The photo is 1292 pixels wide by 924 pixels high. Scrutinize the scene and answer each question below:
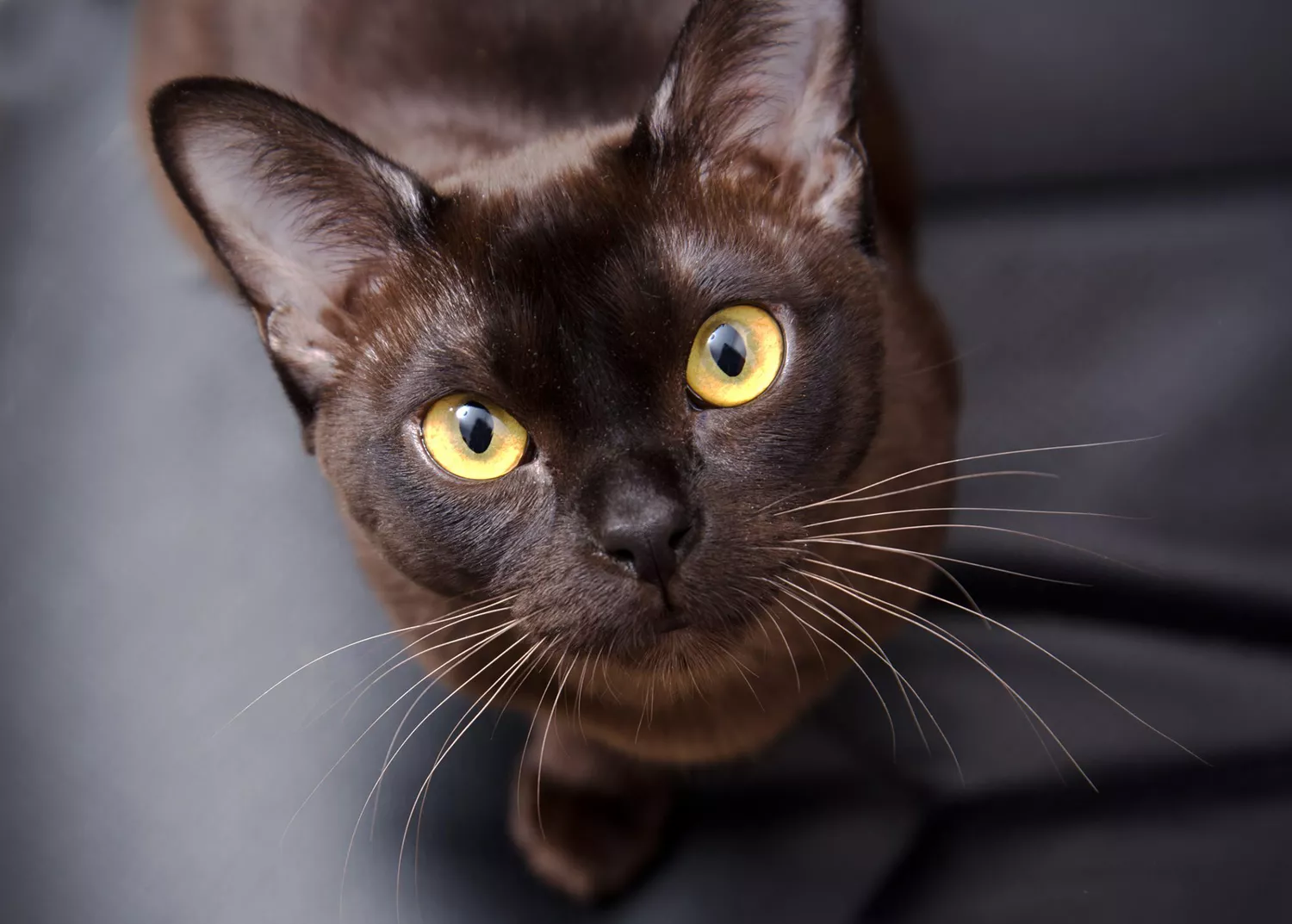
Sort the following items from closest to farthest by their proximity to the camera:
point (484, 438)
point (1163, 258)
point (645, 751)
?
1. point (484, 438)
2. point (645, 751)
3. point (1163, 258)

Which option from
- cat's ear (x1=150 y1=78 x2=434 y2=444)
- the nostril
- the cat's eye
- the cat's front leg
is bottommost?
the cat's front leg

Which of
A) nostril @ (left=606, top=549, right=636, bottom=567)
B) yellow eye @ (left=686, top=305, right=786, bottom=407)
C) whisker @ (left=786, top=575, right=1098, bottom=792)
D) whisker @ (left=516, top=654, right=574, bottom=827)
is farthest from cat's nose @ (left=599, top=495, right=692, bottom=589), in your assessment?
whisker @ (left=786, top=575, right=1098, bottom=792)

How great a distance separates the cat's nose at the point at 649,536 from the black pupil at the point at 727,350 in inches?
5.0

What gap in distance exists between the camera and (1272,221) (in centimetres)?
125

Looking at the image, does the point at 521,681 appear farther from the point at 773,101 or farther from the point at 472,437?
the point at 773,101

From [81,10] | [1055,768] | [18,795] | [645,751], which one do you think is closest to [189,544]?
[18,795]

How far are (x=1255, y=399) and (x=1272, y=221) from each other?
9.5 inches

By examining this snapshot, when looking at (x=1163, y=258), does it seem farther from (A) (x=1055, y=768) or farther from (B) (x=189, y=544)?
(B) (x=189, y=544)

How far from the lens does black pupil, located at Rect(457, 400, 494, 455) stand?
0.77m

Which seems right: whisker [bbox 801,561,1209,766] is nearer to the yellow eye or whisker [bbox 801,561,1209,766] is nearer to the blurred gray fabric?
the blurred gray fabric

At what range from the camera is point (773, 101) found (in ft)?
2.82

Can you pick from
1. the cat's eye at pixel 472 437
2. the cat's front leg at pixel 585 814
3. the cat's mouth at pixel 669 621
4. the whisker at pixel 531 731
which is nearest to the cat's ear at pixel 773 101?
the cat's eye at pixel 472 437

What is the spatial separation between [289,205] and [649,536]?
432 mm

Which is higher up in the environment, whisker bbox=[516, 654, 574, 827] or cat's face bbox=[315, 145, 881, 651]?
cat's face bbox=[315, 145, 881, 651]
